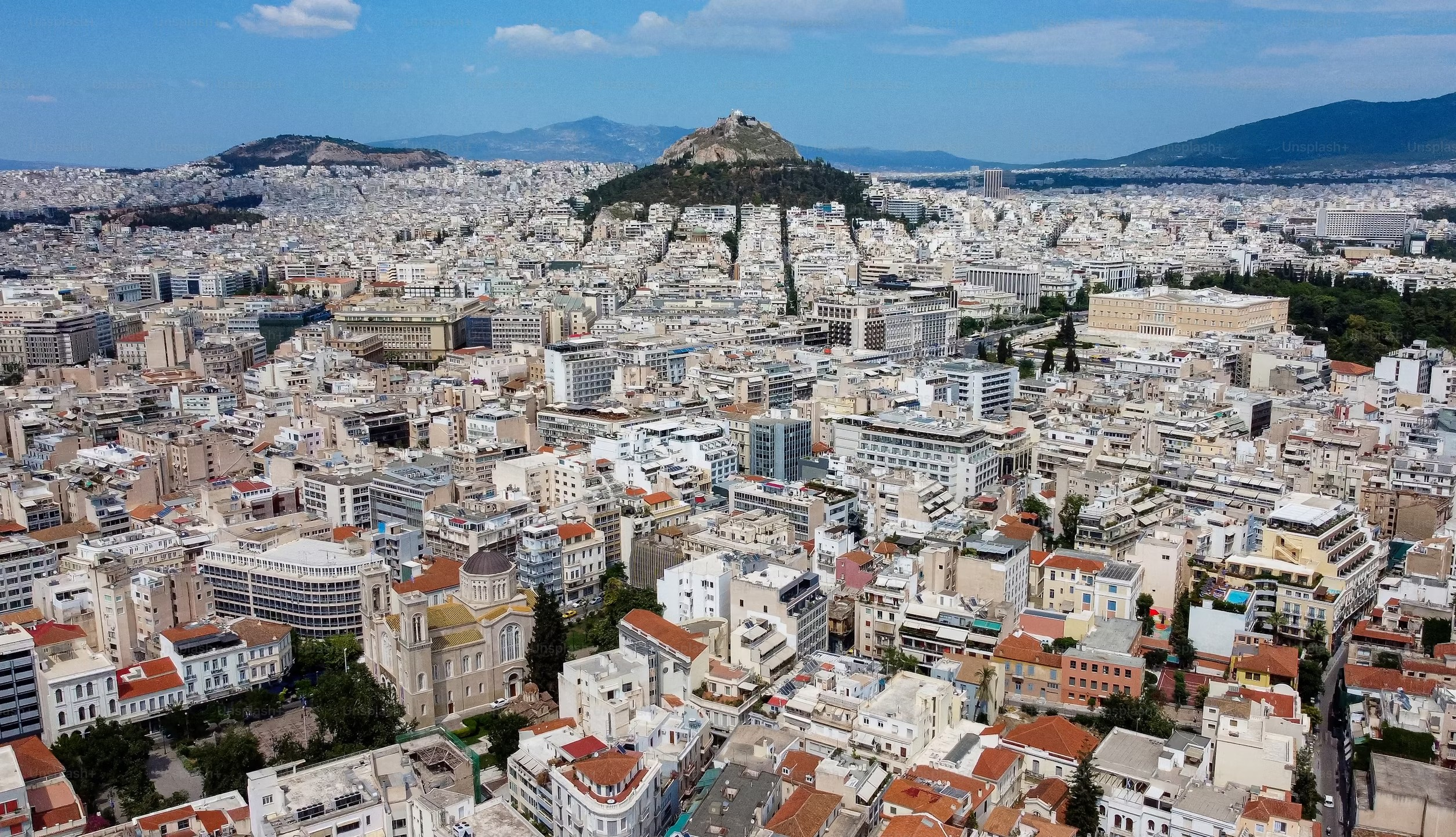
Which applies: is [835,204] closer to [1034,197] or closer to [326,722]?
[1034,197]

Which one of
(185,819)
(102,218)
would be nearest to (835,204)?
(102,218)

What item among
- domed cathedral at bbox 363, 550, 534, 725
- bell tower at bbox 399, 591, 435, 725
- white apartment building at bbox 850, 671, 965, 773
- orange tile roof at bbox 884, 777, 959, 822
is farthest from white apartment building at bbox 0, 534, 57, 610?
orange tile roof at bbox 884, 777, 959, 822

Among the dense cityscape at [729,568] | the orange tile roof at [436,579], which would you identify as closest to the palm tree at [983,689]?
the dense cityscape at [729,568]

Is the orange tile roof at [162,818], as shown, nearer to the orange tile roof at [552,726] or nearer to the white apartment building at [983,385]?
the orange tile roof at [552,726]

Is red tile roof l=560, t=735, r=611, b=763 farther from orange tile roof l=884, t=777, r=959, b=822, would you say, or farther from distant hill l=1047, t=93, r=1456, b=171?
distant hill l=1047, t=93, r=1456, b=171

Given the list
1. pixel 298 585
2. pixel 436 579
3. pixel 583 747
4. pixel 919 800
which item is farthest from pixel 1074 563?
pixel 298 585

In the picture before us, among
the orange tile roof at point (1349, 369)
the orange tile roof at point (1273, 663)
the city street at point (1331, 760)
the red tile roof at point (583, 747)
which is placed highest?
the orange tile roof at point (1349, 369)
